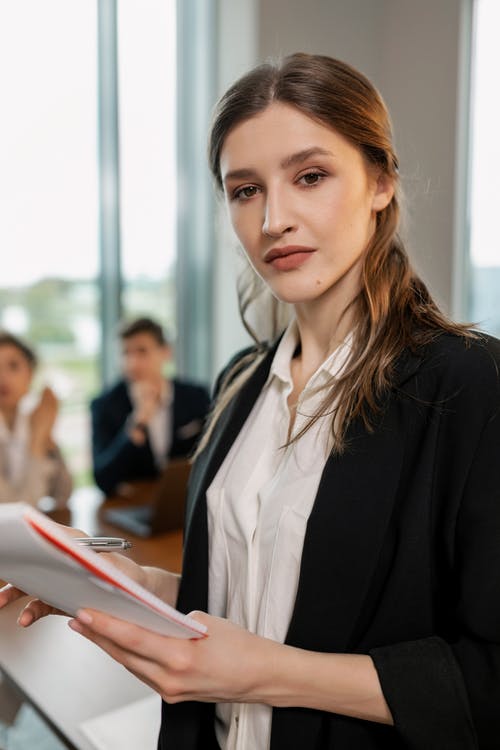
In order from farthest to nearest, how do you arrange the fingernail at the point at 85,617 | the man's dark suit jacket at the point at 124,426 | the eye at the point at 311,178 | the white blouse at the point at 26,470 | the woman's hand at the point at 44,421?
the man's dark suit jacket at the point at 124,426, the woman's hand at the point at 44,421, the white blouse at the point at 26,470, the eye at the point at 311,178, the fingernail at the point at 85,617

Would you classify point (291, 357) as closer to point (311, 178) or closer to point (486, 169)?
point (311, 178)

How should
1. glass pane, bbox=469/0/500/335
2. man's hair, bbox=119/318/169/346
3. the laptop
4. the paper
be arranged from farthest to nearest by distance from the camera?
1. glass pane, bbox=469/0/500/335
2. man's hair, bbox=119/318/169/346
3. the laptop
4. the paper

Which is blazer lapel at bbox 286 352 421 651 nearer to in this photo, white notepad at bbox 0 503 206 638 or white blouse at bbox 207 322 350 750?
white blouse at bbox 207 322 350 750

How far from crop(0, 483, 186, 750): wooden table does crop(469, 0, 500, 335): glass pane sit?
300 centimetres

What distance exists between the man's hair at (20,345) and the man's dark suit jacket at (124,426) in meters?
0.54

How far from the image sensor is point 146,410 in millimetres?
3289

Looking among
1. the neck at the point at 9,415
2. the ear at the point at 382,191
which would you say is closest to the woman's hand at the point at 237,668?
the ear at the point at 382,191

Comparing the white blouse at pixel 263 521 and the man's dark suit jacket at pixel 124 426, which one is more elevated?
the white blouse at pixel 263 521

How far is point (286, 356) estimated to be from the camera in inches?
46.5

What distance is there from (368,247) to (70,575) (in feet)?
2.18

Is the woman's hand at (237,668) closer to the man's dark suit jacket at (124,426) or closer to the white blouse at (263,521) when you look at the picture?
the white blouse at (263,521)

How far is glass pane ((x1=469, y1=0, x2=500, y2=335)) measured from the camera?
383cm

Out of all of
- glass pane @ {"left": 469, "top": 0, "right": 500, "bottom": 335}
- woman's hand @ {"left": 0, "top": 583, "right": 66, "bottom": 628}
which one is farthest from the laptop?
glass pane @ {"left": 469, "top": 0, "right": 500, "bottom": 335}

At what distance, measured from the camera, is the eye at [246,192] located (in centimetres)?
101
